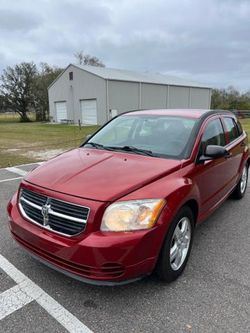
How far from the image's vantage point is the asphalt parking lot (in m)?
2.43

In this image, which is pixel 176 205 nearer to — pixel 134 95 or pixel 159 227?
pixel 159 227

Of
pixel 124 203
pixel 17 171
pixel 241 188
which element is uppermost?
pixel 124 203

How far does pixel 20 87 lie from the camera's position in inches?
1889

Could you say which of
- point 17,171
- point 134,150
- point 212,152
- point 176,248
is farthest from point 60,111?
point 176,248

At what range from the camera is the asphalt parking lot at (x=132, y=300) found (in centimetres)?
243

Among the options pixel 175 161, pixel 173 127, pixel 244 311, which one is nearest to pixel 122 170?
pixel 175 161

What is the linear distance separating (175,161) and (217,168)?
96 cm

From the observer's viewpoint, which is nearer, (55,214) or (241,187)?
(55,214)

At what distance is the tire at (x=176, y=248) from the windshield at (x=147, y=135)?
2.40 ft

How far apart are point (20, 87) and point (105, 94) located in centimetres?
2603

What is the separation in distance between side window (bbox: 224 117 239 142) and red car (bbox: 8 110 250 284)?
36.1 inches

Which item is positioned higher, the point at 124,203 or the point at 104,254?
the point at 124,203

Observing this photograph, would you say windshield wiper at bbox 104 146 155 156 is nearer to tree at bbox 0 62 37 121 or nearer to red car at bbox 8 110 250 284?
red car at bbox 8 110 250 284

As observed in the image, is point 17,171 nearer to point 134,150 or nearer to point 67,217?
→ point 134,150
